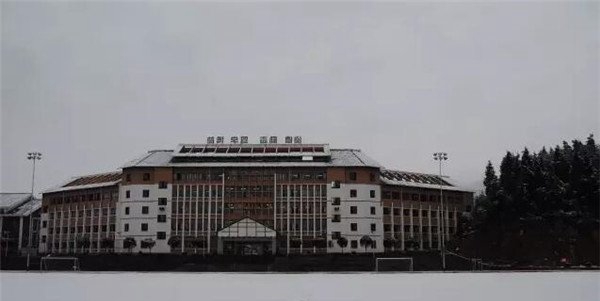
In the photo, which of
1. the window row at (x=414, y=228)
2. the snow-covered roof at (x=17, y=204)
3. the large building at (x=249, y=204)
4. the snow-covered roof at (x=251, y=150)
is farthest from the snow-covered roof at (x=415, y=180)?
the snow-covered roof at (x=17, y=204)

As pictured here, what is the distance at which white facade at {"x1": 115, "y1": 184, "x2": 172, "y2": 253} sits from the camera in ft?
258

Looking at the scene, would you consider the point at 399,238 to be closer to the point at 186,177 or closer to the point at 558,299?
the point at 186,177

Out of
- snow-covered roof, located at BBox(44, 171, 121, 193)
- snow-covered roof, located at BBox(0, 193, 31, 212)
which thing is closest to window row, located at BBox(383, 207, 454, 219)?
snow-covered roof, located at BBox(44, 171, 121, 193)

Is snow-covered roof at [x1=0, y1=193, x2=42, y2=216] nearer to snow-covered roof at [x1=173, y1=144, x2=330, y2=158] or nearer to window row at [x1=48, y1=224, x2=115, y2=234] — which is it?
window row at [x1=48, y1=224, x2=115, y2=234]

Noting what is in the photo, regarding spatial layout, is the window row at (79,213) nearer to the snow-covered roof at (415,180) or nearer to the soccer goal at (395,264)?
the snow-covered roof at (415,180)

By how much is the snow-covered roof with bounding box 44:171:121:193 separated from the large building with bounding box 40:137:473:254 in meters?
1.81

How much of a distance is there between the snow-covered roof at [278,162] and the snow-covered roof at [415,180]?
3.46 metres

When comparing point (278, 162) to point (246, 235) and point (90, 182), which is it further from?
point (90, 182)

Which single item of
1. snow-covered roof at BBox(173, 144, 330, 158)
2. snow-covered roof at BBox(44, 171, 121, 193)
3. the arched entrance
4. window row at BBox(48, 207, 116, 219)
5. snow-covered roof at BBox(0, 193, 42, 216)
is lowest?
the arched entrance

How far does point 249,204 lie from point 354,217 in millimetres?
12107

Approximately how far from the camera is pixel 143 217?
260 ft

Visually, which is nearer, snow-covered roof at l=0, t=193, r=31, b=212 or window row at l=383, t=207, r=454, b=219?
window row at l=383, t=207, r=454, b=219

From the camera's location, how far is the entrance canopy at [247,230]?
7644 centimetres

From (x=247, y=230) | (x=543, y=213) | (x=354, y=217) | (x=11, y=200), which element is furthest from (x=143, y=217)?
(x=543, y=213)
